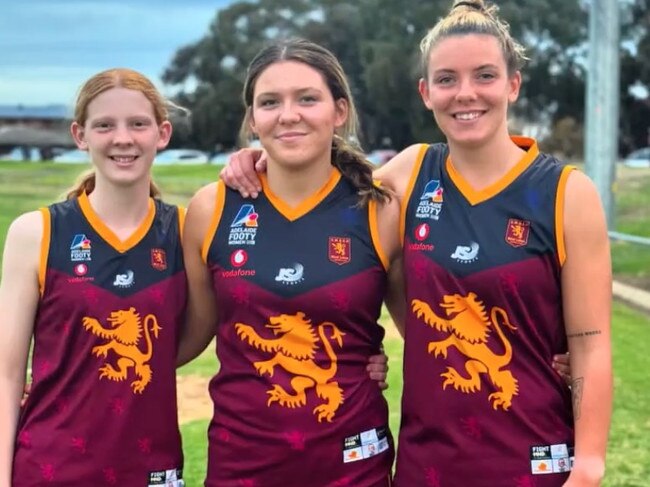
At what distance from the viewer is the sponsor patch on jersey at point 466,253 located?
2.40m

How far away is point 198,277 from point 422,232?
70 centimetres

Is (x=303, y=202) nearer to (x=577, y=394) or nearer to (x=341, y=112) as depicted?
(x=341, y=112)

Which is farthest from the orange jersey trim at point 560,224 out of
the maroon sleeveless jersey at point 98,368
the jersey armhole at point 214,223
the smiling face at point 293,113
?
the maroon sleeveless jersey at point 98,368

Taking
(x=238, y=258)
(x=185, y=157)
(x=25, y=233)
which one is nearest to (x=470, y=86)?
(x=238, y=258)

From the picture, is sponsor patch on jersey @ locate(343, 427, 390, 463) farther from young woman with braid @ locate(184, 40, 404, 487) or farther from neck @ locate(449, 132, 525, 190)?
neck @ locate(449, 132, 525, 190)

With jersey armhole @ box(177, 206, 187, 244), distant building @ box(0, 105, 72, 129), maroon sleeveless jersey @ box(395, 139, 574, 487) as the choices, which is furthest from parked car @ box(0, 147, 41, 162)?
maroon sleeveless jersey @ box(395, 139, 574, 487)

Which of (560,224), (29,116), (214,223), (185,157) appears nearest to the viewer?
(560,224)

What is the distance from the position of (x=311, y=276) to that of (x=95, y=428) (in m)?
0.73

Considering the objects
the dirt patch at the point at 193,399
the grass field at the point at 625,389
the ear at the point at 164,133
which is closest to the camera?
the ear at the point at 164,133

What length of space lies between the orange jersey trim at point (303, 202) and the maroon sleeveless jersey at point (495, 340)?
0.38 m

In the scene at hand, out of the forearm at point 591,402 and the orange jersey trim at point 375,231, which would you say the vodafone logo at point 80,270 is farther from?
the forearm at point 591,402

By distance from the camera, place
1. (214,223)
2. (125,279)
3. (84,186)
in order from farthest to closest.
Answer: (84,186), (214,223), (125,279)

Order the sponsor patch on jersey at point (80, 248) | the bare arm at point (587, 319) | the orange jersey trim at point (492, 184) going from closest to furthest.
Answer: the bare arm at point (587, 319) → the orange jersey trim at point (492, 184) → the sponsor patch on jersey at point (80, 248)

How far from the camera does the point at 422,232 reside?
2518 mm
